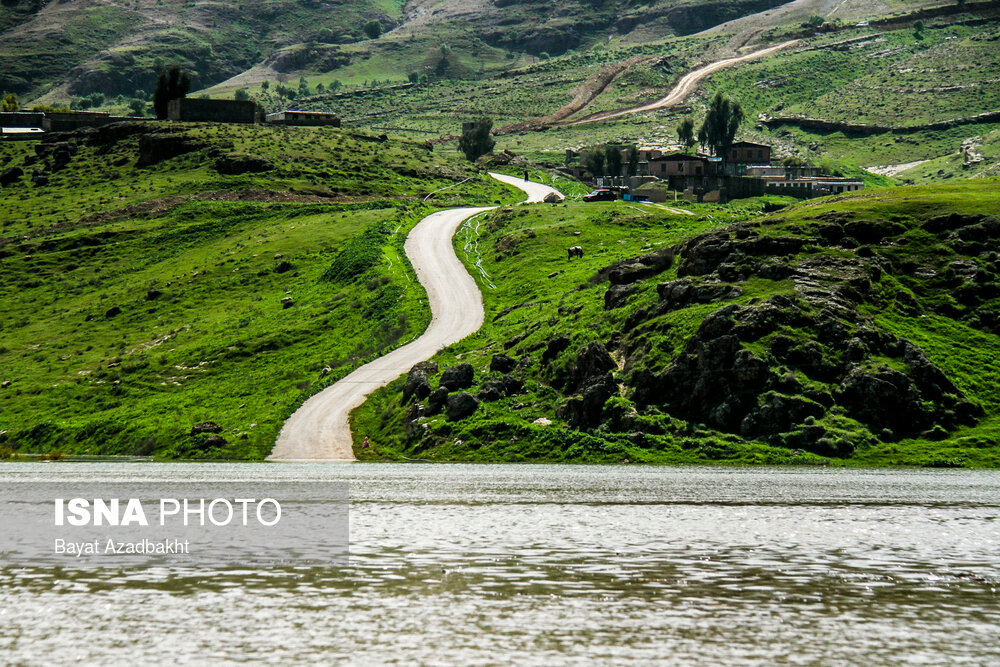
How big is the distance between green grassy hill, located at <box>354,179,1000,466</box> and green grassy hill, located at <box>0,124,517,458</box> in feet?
48.0

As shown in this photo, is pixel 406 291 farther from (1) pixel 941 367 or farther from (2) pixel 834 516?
(2) pixel 834 516

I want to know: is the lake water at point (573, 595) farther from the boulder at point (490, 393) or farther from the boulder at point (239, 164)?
the boulder at point (239, 164)

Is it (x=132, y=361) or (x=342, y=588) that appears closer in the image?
(x=342, y=588)

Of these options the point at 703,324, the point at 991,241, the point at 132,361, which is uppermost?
the point at 991,241

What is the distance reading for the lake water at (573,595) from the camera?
2491 cm

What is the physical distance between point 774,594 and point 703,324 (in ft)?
179

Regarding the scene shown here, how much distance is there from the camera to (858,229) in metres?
99.9

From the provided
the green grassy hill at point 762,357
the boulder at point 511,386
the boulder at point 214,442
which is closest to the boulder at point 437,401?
the green grassy hill at point 762,357

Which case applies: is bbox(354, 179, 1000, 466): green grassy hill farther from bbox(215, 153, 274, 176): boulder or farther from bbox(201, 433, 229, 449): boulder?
A: bbox(215, 153, 274, 176): boulder

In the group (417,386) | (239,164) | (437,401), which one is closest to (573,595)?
(437,401)

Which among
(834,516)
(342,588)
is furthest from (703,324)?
(342,588)

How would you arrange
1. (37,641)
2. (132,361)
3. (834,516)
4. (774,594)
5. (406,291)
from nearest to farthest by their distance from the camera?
(37,641) → (774,594) → (834,516) → (132,361) → (406,291)

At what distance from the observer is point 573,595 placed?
31.0 metres

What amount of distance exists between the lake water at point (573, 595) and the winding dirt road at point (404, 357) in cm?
3541
